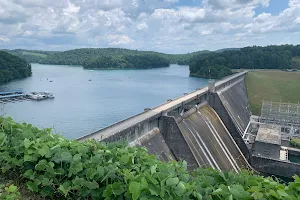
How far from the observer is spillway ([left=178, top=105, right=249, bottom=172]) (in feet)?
52.3

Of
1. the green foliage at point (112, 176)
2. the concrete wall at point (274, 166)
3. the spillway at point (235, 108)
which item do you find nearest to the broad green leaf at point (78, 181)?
the green foliage at point (112, 176)

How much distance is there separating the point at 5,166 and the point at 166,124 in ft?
40.2

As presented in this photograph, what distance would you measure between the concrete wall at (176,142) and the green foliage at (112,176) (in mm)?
11050

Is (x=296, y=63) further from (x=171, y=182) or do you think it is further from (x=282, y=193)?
(x=171, y=182)

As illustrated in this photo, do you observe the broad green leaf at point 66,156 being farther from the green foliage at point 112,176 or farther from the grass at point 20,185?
the grass at point 20,185

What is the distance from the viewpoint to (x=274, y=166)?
72.6 ft

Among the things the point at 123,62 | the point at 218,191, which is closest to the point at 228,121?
the point at 218,191

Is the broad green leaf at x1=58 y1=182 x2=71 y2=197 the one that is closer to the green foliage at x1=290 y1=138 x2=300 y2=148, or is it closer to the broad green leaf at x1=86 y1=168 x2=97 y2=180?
the broad green leaf at x1=86 y1=168 x2=97 y2=180

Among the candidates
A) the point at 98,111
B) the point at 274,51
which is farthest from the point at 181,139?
the point at 274,51

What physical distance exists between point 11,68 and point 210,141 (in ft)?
226

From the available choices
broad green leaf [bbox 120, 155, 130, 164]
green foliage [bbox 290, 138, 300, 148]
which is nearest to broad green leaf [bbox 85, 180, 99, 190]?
broad green leaf [bbox 120, 155, 130, 164]

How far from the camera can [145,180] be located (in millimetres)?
3029

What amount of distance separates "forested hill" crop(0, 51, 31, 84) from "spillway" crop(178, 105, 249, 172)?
6034cm

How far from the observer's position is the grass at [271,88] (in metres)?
44.7
